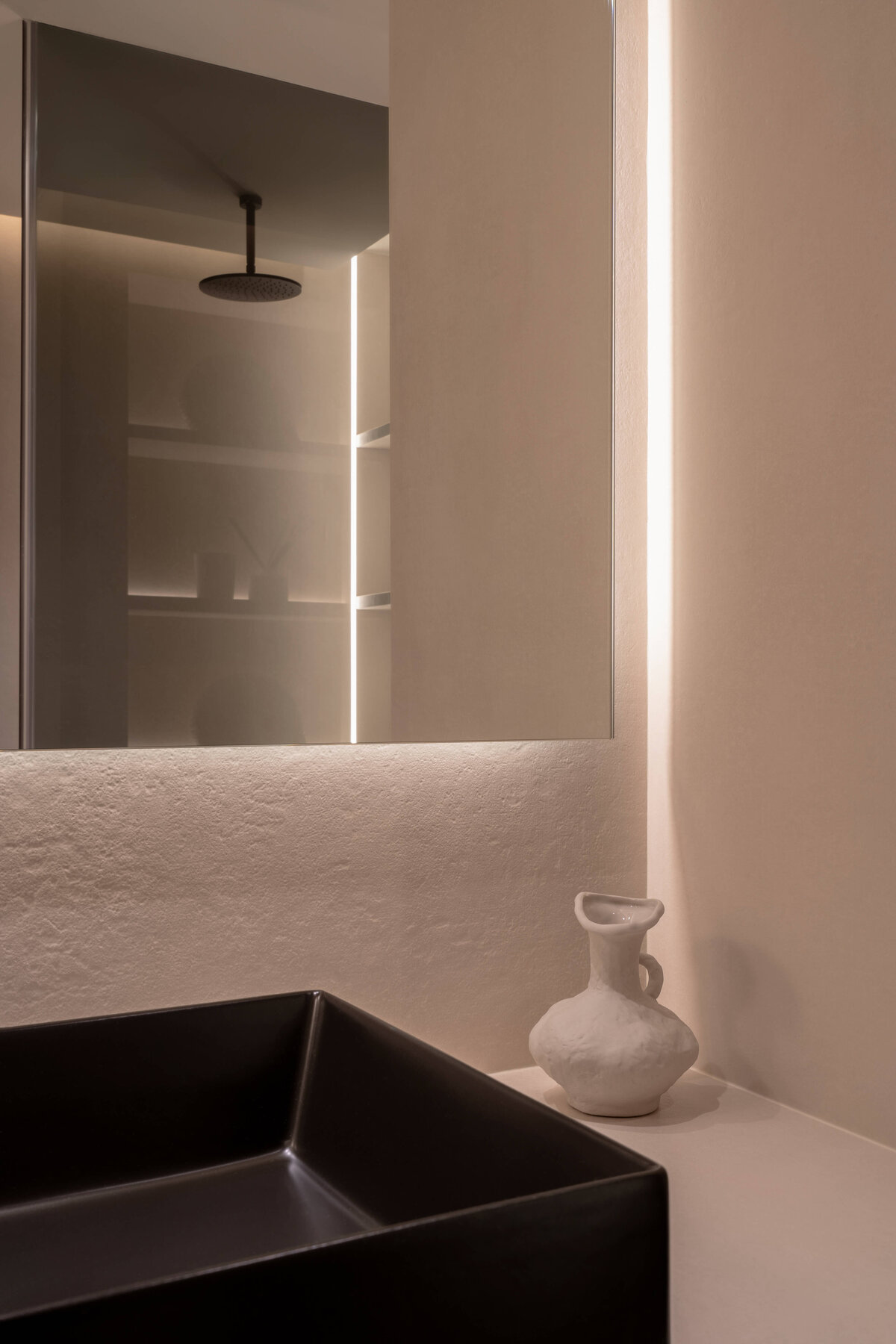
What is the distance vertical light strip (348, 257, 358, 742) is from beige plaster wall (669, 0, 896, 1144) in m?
0.40

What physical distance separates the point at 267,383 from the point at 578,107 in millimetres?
532

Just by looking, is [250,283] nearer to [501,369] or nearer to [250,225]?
[250,225]

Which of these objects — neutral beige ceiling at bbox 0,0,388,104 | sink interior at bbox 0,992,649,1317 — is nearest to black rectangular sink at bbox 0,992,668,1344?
sink interior at bbox 0,992,649,1317

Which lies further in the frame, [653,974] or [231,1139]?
[653,974]

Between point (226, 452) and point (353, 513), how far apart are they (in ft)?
0.44

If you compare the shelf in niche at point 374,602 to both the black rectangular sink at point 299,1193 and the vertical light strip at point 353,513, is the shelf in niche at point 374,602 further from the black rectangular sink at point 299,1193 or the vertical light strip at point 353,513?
the black rectangular sink at point 299,1193

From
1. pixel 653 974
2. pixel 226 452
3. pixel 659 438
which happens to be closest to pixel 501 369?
pixel 659 438

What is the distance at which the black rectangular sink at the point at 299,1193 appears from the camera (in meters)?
0.54

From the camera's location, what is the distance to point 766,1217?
854 millimetres

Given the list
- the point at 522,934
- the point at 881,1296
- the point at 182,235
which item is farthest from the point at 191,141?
the point at 881,1296

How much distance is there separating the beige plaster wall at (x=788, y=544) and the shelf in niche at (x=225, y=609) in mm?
439

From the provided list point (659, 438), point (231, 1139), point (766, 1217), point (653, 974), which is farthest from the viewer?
point (659, 438)

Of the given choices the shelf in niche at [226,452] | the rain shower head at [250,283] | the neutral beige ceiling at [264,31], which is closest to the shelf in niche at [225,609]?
the shelf in niche at [226,452]

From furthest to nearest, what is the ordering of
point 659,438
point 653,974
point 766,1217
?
point 659,438 → point 653,974 → point 766,1217
